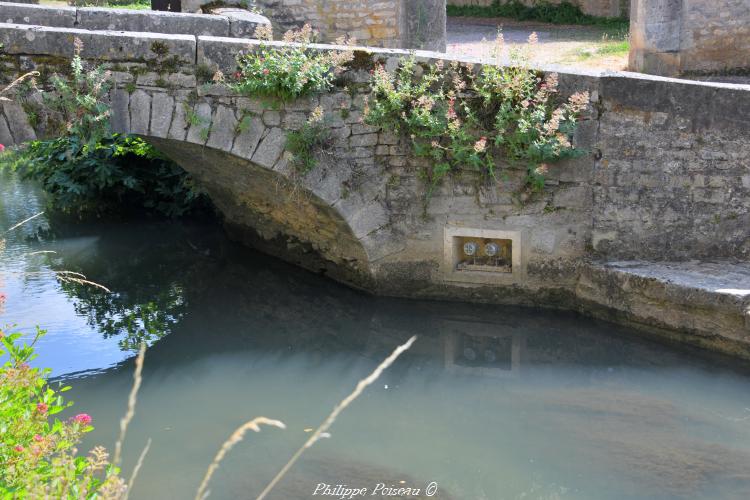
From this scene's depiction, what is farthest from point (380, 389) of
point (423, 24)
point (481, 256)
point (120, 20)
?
point (423, 24)

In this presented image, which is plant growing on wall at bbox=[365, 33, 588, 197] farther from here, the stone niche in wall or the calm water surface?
the calm water surface

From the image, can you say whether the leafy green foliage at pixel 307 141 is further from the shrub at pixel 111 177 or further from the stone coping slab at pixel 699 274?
the shrub at pixel 111 177

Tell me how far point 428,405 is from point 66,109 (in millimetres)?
2913

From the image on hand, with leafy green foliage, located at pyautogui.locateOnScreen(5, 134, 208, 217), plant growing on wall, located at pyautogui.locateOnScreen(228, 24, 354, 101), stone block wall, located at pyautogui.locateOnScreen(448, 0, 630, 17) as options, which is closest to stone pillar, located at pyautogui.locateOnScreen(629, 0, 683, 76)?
plant growing on wall, located at pyautogui.locateOnScreen(228, 24, 354, 101)

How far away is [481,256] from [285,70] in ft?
6.74

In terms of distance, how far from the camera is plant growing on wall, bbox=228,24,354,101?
627 cm

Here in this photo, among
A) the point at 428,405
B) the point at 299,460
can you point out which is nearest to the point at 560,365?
the point at 428,405

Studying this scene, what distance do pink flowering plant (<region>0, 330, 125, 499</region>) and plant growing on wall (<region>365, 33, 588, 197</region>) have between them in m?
3.54

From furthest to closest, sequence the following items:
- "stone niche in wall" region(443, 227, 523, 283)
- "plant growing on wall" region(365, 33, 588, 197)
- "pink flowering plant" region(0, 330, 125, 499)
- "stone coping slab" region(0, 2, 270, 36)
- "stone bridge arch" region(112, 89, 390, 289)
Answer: "stone coping slab" region(0, 2, 270, 36)
"stone niche in wall" region(443, 227, 523, 283)
"plant growing on wall" region(365, 33, 588, 197)
"stone bridge arch" region(112, 89, 390, 289)
"pink flowering plant" region(0, 330, 125, 499)

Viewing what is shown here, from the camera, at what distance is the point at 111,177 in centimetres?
955

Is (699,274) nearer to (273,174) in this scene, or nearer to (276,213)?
(273,174)

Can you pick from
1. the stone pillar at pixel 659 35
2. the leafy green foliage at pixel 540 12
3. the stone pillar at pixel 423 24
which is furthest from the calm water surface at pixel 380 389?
the leafy green foliage at pixel 540 12

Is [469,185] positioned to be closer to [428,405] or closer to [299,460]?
[428,405]

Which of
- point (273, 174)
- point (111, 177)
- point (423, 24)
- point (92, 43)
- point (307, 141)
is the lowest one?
point (111, 177)
